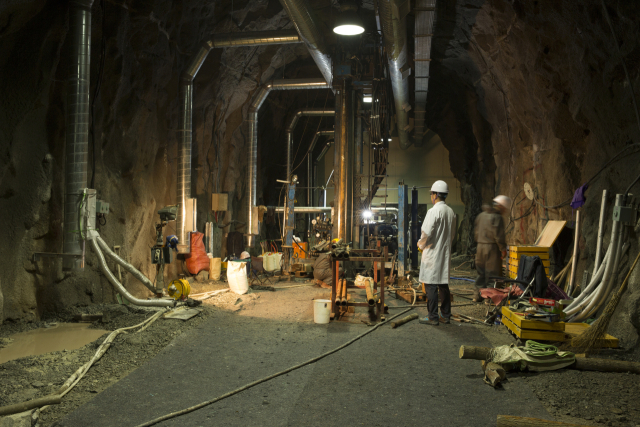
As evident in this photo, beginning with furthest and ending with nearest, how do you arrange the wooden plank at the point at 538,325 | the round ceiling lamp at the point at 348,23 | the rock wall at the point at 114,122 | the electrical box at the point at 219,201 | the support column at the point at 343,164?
1. the electrical box at the point at 219,201
2. the support column at the point at 343,164
3. the round ceiling lamp at the point at 348,23
4. the rock wall at the point at 114,122
5. the wooden plank at the point at 538,325

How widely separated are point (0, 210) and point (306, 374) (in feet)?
14.7

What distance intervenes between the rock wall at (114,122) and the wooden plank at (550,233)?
7.58 metres

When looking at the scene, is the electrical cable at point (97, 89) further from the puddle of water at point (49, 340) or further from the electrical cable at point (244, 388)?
the electrical cable at point (244, 388)

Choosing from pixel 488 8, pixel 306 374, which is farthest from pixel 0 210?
pixel 488 8

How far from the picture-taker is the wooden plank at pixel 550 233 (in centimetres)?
860

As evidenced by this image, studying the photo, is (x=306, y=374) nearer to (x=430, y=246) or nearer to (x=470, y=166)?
(x=430, y=246)

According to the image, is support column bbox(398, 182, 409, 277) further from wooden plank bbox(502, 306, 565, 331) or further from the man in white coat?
wooden plank bbox(502, 306, 565, 331)

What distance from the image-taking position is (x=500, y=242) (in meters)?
6.64

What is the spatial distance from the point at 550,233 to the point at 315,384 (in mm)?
6673

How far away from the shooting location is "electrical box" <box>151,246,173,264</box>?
23.9 feet

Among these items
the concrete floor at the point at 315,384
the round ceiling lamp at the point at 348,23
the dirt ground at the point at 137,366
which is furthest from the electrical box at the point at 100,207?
the round ceiling lamp at the point at 348,23

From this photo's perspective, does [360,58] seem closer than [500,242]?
No

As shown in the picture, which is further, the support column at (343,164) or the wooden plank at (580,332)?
the support column at (343,164)

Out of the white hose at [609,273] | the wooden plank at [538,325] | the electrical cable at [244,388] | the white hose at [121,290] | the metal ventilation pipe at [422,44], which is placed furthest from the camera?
the metal ventilation pipe at [422,44]
